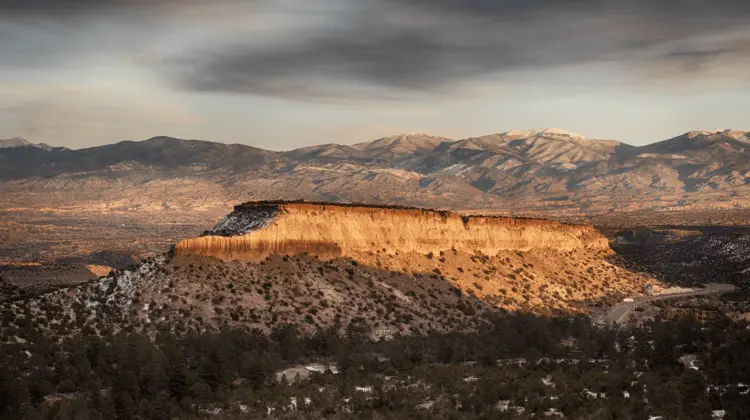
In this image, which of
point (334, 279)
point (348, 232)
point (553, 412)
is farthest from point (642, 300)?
point (553, 412)

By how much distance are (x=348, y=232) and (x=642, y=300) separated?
27.6 metres

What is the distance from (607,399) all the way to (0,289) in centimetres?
3176

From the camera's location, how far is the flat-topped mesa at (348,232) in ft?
167

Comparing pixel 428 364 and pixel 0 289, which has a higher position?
pixel 0 289

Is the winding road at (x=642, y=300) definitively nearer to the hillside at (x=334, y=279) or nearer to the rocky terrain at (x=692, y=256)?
the rocky terrain at (x=692, y=256)

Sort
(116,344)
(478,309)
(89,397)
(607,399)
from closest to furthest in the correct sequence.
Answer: (607,399) → (89,397) → (116,344) → (478,309)

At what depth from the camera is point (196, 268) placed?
46781mm

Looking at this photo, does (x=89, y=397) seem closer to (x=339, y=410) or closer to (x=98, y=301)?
(x=339, y=410)

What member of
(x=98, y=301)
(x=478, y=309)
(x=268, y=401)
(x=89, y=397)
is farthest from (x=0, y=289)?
(x=478, y=309)

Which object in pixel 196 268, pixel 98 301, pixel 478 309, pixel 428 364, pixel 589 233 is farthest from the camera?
pixel 589 233

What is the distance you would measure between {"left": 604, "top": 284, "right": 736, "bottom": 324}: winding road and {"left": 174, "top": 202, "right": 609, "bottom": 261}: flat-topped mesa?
36.4 feet

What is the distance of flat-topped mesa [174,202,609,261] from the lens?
1998 inches

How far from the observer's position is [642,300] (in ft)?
231

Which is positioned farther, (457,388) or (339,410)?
(457,388)
